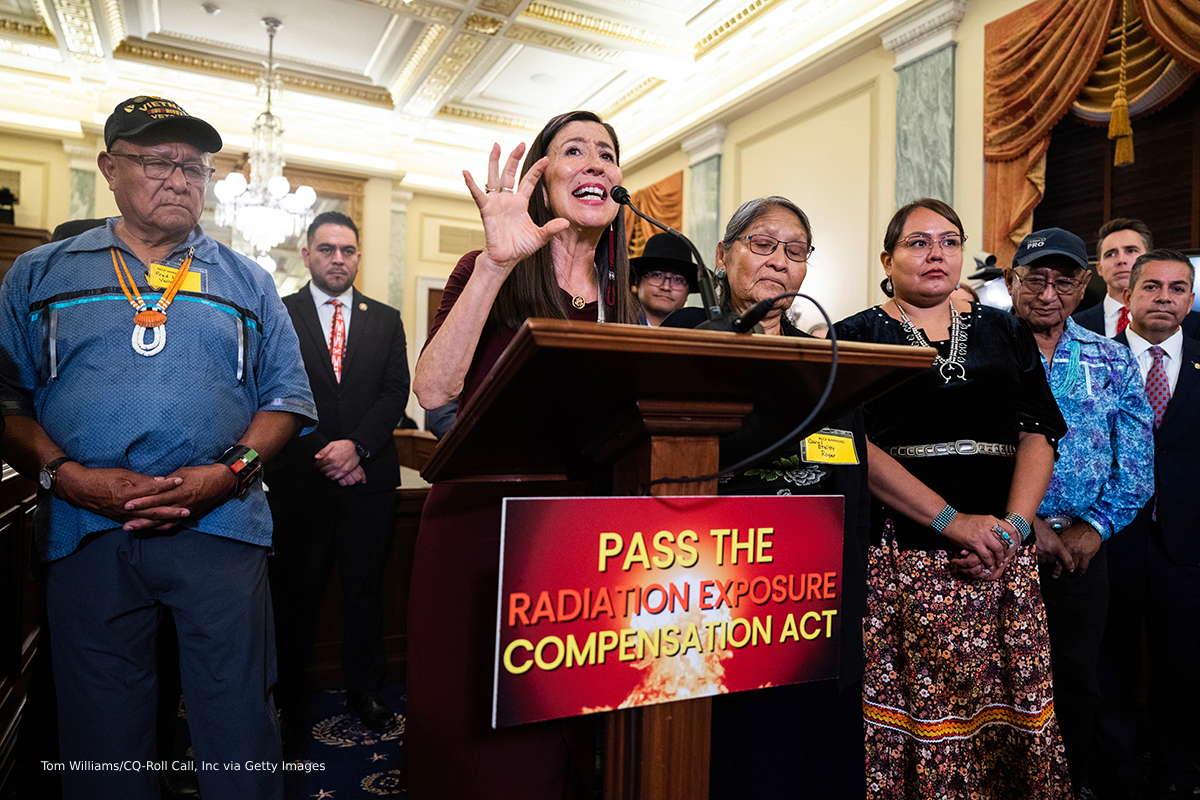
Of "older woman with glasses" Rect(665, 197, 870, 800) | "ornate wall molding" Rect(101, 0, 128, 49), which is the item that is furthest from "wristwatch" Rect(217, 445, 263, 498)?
"ornate wall molding" Rect(101, 0, 128, 49)

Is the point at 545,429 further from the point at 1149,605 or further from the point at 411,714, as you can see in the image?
the point at 1149,605

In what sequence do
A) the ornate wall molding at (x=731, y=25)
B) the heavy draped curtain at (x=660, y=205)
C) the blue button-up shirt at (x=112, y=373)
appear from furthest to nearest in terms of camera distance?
the heavy draped curtain at (x=660, y=205) < the ornate wall molding at (x=731, y=25) < the blue button-up shirt at (x=112, y=373)

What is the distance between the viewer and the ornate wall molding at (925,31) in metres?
4.36

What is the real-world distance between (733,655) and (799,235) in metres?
0.94

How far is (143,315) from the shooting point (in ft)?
4.38

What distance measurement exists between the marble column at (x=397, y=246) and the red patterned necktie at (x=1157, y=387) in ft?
24.3

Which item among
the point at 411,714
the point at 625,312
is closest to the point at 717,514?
the point at 625,312

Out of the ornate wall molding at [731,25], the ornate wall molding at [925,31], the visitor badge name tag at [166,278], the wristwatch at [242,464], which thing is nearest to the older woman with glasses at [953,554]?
the wristwatch at [242,464]

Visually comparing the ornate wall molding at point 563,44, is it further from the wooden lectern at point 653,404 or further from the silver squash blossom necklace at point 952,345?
the wooden lectern at point 653,404

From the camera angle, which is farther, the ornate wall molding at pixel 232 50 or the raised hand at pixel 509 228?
the ornate wall molding at pixel 232 50

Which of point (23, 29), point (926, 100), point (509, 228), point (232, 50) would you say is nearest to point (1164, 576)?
point (509, 228)


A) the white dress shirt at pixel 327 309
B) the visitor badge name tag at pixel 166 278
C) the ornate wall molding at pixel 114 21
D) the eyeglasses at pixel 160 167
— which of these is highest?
the ornate wall molding at pixel 114 21

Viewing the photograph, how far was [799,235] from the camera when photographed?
1451 millimetres

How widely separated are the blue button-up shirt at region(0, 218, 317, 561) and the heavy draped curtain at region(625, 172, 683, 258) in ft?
18.6
